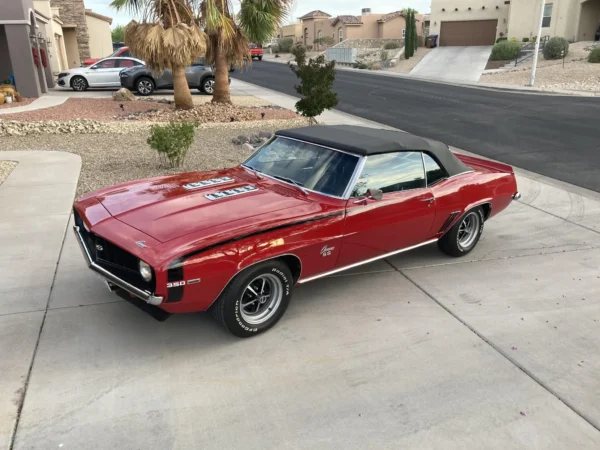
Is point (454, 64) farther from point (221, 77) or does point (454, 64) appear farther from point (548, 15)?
point (221, 77)

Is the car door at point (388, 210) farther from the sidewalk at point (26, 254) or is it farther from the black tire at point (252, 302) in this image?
the sidewalk at point (26, 254)

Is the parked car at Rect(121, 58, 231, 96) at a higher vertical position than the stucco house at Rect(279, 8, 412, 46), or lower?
lower

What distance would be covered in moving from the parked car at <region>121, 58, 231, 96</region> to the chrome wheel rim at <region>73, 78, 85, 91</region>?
7.72 feet

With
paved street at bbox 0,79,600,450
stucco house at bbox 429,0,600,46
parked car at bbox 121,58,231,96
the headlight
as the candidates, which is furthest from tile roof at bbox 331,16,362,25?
the headlight

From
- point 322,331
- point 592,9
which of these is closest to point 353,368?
point 322,331

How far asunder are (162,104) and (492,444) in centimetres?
1652

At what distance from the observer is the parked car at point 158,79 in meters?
19.7

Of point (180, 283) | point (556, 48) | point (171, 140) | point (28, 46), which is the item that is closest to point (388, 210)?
point (180, 283)

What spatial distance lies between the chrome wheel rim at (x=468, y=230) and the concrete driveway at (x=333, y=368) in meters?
0.51

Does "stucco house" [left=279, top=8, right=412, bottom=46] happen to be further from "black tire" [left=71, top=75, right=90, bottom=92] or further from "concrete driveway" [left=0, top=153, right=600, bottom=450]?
"concrete driveway" [left=0, top=153, right=600, bottom=450]

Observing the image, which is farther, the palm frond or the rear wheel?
the rear wheel

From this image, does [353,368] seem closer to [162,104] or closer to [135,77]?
[162,104]

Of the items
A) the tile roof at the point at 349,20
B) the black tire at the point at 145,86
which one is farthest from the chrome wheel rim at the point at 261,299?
the tile roof at the point at 349,20

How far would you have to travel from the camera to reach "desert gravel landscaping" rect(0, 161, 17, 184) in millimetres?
8438
